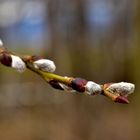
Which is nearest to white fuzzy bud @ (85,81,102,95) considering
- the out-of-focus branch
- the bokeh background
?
the out-of-focus branch

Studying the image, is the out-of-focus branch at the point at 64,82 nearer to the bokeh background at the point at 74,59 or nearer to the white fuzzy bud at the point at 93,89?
the white fuzzy bud at the point at 93,89

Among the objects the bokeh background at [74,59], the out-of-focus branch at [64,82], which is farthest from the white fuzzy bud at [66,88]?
the bokeh background at [74,59]

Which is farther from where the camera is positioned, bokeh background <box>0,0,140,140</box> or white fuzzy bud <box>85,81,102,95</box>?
bokeh background <box>0,0,140,140</box>

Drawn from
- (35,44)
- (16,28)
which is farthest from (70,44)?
(35,44)

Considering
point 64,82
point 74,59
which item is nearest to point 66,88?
point 64,82

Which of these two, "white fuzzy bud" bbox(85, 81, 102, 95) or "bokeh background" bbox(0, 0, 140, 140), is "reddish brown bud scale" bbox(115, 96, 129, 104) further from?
"bokeh background" bbox(0, 0, 140, 140)

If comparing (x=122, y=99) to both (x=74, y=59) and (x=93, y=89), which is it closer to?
(x=93, y=89)

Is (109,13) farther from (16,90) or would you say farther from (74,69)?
(16,90)
